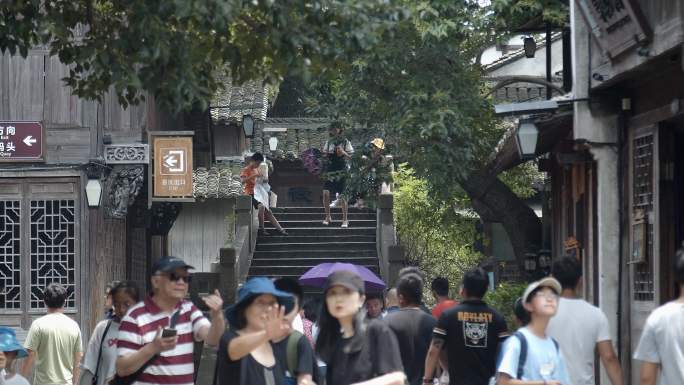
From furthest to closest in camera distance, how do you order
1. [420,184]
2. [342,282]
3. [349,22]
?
1. [420,184]
2. [349,22]
3. [342,282]

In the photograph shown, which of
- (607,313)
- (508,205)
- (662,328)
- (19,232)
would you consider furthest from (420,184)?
(662,328)

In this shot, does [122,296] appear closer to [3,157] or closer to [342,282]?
[342,282]

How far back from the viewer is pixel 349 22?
11.5m

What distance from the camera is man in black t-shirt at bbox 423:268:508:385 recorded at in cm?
1073

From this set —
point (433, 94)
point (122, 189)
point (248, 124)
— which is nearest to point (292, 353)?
point (433, 94)

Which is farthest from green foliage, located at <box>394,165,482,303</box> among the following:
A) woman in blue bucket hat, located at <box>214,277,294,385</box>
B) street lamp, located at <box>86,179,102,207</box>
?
woman in blue bucket hat, located at <box>214,277,294,385</box>

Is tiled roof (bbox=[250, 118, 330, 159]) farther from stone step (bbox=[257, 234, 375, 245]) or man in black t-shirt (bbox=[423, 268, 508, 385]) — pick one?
man in black t-shirt (bbox=[423, 268, 508, 385])

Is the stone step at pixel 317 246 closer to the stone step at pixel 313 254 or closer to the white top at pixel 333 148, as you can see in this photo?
the stone step at pixel 313 254

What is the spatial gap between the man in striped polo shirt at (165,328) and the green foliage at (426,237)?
21770 mm

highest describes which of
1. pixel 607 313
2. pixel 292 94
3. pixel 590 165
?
pixel 292 94

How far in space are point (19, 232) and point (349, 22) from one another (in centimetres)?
1292

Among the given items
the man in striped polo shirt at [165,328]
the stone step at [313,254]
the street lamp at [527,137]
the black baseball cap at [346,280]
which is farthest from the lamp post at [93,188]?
the black baseball cap at [346,280]

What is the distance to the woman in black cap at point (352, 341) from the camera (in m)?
8.15

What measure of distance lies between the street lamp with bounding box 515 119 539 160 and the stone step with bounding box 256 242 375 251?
12.6 metres
